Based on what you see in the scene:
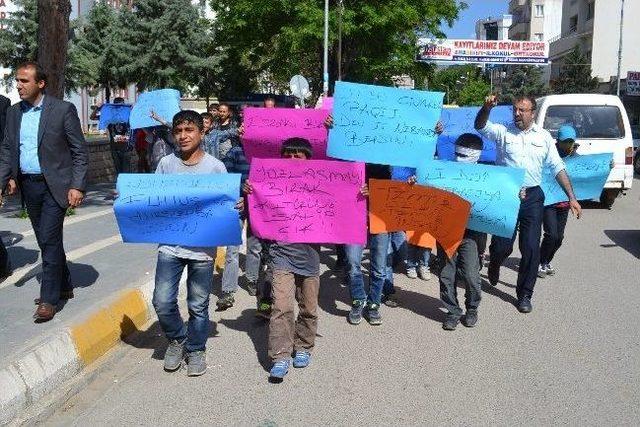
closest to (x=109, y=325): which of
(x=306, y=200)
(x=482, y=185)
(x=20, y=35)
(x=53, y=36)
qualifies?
(x=306, y=200)

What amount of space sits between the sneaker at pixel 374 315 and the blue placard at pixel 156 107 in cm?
288

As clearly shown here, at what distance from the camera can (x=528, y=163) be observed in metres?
5.96

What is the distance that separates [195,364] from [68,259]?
3.58 m

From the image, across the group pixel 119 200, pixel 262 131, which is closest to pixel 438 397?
pixel 119 200

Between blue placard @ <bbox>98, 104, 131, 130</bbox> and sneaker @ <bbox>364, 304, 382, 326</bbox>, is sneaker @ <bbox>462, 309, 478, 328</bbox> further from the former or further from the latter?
blue placard @ <bbox>98, 104, 131, 130</bbox>

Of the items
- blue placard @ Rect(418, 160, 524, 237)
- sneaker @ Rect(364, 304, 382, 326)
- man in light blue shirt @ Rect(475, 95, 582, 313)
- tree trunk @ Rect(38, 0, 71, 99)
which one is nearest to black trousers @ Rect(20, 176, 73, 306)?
sneaker @ Rect(364, 304, 382, 326)

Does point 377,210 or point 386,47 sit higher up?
point 386,47

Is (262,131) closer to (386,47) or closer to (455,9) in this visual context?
(386,47)

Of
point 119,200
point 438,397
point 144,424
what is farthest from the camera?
point 119,200

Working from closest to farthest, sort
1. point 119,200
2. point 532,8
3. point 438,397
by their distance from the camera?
point 438,397
point 119,200
point 532,8

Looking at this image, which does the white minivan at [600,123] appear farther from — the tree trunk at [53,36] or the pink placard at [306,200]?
the pink placard at [306,200]

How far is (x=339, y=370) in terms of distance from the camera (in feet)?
15.4

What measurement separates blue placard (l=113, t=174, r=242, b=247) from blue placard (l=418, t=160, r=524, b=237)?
5.70ft

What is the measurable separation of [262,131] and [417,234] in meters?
1.61
